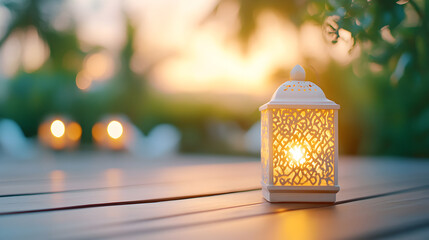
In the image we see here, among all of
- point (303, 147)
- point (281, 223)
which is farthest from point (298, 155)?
point (281, 223)

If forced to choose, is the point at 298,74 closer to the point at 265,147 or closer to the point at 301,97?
the point at 301,97

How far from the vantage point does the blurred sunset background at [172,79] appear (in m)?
3.61

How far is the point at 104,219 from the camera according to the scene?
2.18 ft

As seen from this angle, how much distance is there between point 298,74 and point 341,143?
3.20 meters

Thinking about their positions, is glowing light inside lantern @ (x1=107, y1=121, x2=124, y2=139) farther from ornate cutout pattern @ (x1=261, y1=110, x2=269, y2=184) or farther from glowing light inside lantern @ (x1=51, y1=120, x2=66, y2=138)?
ornate cutout pattern @ (x1=261, y1=110, x2=269, y2=184)

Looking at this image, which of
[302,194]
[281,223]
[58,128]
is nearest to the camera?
[281,223]

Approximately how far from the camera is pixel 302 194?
836mm

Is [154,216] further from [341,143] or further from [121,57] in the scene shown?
[121,57]

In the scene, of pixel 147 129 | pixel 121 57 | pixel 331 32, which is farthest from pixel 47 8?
pixel 331 32

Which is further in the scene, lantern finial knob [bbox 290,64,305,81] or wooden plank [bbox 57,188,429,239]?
lantern finial knob [bbox 290,64,305,81]

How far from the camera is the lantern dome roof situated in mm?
819

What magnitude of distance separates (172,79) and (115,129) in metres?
2.25

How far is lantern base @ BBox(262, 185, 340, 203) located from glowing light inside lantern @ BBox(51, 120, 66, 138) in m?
2.72

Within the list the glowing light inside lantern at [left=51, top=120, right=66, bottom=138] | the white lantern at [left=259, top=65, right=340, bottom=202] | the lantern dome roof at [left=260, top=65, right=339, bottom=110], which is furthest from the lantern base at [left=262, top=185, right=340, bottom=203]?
the glowing light inside lantern at [left=51, top=120, right=66, bottom=138]
